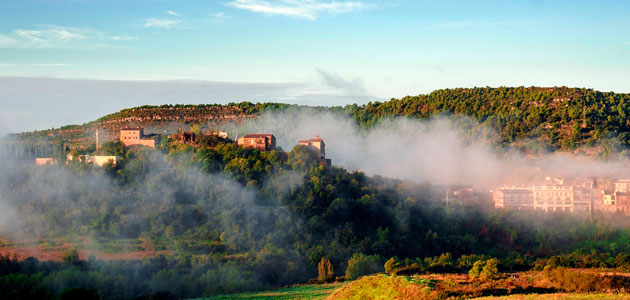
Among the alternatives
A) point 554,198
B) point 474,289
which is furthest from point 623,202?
point 474,289

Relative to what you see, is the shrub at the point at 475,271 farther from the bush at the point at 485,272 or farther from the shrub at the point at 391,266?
the shrub at the point at 391,266

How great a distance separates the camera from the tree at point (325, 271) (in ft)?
107

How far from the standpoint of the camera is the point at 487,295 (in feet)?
66.7

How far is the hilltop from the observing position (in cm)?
6531

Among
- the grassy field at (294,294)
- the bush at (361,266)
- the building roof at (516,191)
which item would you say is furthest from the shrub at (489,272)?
the building roof at (516,191)

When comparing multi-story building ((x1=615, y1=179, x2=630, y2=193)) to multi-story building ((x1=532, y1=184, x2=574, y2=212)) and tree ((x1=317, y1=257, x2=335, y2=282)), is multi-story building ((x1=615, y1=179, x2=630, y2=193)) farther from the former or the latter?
tree ((x1=317, y1=257, x2=335, y2=282))

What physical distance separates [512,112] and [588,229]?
1172 inches

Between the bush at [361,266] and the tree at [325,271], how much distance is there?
89 centimetres

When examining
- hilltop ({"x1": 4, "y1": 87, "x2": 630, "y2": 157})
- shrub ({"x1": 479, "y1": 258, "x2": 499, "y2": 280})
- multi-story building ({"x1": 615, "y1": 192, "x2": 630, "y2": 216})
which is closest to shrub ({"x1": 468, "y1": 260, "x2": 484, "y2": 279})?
shrub ({"x1": 479, "y1": 258, "x2": 499, "y2": 280})

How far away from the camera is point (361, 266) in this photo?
3438 cm

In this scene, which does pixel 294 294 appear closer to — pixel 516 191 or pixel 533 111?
pixel 516 191

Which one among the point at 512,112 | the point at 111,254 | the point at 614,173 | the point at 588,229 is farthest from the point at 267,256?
the point at 512,112

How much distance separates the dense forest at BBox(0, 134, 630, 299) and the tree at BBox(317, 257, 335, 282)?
100 mm

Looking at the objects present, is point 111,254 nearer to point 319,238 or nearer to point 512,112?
point 319,238
